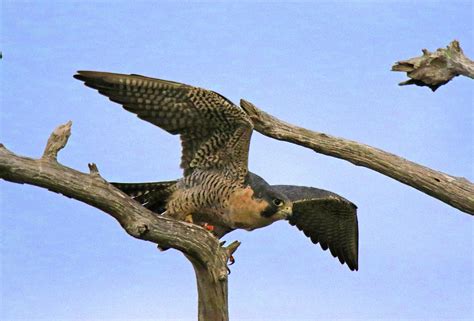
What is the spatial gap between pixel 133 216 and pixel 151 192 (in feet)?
3.98

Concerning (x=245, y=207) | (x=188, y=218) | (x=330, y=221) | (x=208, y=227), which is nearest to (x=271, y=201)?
(x=245, y=207)

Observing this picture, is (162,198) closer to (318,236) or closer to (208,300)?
(208,300)

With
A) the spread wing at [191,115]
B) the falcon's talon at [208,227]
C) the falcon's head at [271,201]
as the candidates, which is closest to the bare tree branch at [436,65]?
the falcon's head at [271,201]

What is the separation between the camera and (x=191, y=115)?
799 centimetres

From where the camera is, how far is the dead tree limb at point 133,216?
6750mm

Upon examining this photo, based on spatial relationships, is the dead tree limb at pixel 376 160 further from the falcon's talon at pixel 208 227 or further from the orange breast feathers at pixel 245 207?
the falcon's talon at pixel 208 227

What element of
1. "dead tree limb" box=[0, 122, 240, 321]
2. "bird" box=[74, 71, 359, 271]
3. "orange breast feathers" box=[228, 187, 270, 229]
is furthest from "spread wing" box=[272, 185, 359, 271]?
"dead tree limb" box=[0, 122, 240, 321]

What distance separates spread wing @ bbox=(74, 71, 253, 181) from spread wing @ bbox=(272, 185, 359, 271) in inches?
43.3

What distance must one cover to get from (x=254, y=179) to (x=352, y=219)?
1.85m

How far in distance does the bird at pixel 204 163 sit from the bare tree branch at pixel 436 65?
220cm

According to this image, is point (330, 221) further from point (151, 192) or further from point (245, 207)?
point (151, 192)

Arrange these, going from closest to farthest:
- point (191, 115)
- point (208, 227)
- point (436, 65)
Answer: point (191, 115) → point (208, 227) → point (436, 65)

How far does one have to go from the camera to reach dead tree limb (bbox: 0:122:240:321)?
6.75m

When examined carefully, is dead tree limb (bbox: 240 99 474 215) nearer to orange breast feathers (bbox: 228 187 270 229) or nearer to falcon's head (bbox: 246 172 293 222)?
falcon's head (bbox: 246 172 293 222)
